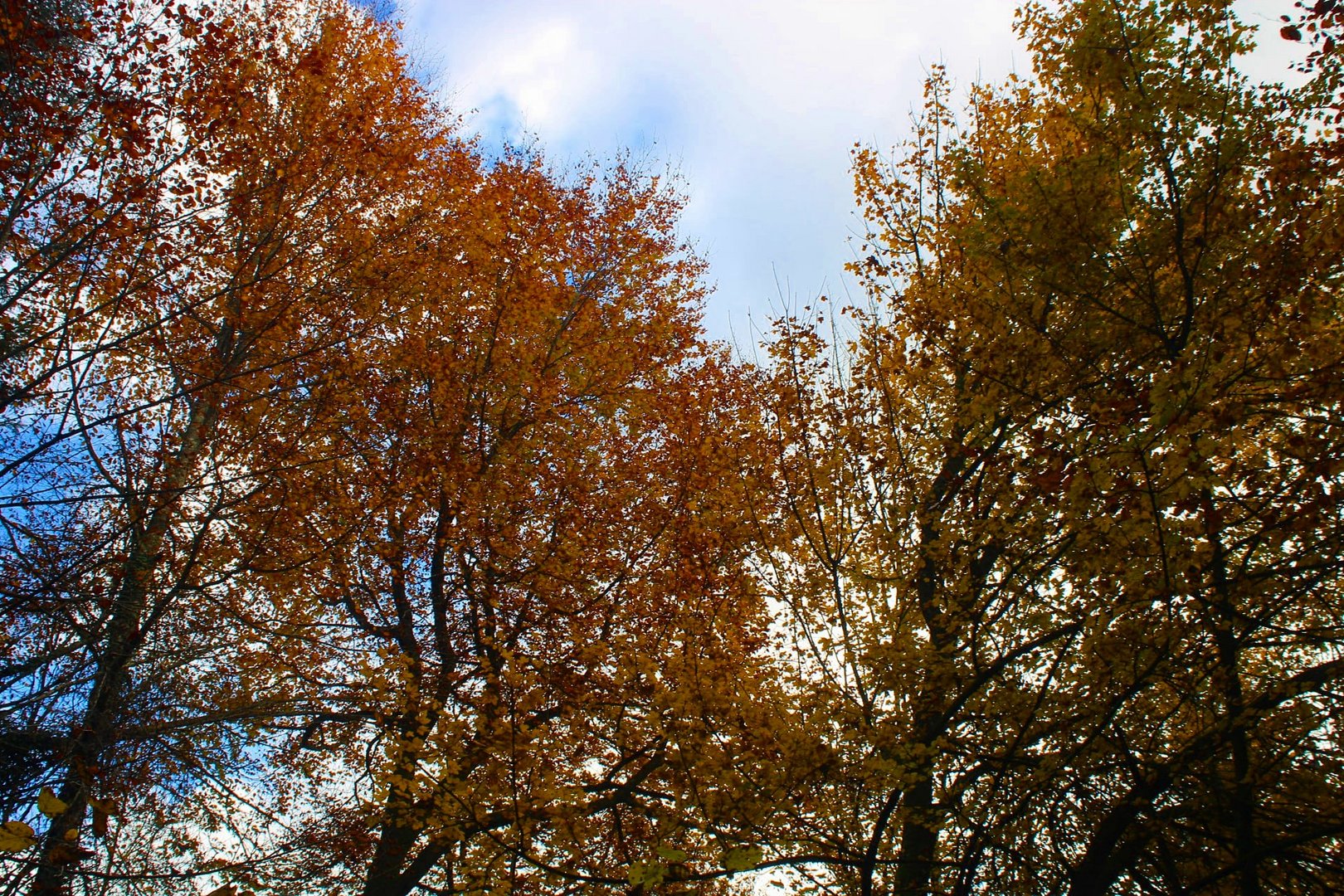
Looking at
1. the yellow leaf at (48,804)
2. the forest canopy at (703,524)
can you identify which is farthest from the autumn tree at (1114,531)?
the yellow leaf at (48,804)

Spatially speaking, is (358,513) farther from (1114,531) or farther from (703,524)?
(1114,531)

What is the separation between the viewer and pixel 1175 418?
405cm

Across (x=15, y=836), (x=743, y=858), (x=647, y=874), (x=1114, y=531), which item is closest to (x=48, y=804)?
(x=15, y=836)

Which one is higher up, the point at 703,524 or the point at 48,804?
the point at 703,524

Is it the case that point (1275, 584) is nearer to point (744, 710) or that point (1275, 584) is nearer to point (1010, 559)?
point (1010, 559)

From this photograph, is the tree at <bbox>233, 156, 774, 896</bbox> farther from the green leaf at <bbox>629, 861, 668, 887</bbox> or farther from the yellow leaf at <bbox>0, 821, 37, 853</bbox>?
the yellow leaf at <bbox>0, 821, 37, 853</bbox>

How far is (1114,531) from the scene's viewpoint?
4.27m

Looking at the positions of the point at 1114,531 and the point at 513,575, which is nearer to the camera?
the point at 1114,531

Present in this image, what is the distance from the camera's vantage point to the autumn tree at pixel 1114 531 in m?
4.18

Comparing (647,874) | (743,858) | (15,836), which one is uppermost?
(743,858)

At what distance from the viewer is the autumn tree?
4.18 metres

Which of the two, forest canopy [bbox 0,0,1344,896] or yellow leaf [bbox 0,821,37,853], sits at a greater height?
forest canopy [bbox 0,0,1344,896]

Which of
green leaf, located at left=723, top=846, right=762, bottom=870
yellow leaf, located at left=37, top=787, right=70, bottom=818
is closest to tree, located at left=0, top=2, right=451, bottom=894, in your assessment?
yellow leaf, located at left=37, top=787, right=70, bottom=818

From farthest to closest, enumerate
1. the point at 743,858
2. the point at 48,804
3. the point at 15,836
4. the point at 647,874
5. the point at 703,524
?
the point at 703,524, the point at 647,874, the point at 743,858, the point at 15,836, the point at 48,804
